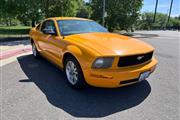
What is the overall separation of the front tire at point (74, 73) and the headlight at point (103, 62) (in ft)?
1.54

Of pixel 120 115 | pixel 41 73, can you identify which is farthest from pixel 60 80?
pixel 120 115

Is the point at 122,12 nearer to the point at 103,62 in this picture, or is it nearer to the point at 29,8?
the point at 29,8

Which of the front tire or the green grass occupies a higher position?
the front tire

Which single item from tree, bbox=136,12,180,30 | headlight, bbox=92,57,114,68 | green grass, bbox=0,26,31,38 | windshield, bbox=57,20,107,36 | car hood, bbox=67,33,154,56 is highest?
windshield, bbox=57,20,107,36

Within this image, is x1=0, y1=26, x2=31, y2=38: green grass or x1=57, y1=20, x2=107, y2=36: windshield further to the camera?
x1=0, y1=26, x2=31, y2=38: green grass

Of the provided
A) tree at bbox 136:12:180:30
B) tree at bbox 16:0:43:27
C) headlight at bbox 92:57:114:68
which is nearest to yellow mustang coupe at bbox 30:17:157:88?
headlight at bbox 92:57:114:68

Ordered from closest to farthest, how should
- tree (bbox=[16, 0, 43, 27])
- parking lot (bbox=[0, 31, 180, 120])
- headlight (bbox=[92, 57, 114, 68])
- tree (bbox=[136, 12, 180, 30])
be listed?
parking lot (bbox=[0, 31, 180, 120]) < headlight (bbox=[92, 57, 114, 68]) < tree (bbox=[16, 0, 43, 27]) < tree (bbox=[136, 12, 180, 30])

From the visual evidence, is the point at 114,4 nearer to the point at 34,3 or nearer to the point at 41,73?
the point at 34,3

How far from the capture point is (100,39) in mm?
4527

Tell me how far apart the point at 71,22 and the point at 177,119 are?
347 centimetres

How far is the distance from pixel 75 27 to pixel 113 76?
215cm

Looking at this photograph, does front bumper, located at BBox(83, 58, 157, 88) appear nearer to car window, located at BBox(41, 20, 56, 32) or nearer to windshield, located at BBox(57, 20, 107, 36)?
windshield, located at BBox(57, 20, 107, 36)

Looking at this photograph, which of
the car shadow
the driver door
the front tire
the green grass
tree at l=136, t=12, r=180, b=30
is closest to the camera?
the car shadow

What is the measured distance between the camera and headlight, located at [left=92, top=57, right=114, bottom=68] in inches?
150
